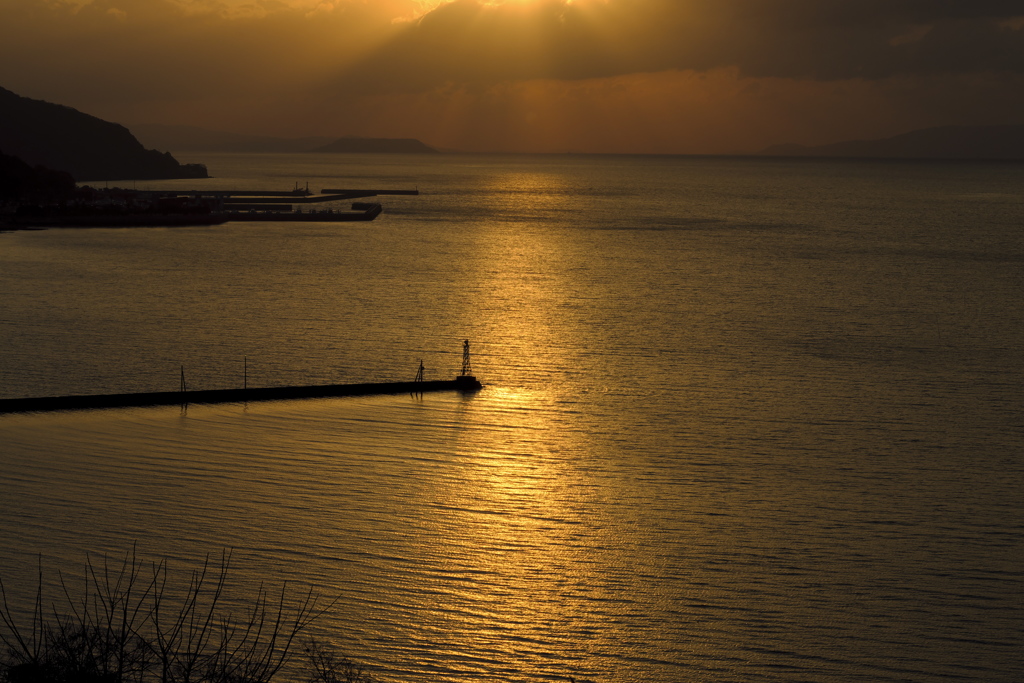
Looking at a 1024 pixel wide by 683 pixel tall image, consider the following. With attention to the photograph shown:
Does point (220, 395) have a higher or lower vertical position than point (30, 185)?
lower

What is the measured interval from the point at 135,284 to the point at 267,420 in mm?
32265

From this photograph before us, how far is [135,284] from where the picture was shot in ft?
178

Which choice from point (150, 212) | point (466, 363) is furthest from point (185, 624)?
point (150, 212)

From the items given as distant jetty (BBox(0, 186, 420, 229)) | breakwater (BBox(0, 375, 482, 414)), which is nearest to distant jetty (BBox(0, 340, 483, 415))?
breakwater (BBox(0, 375, 482, 414))

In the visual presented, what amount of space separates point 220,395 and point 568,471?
10775 millimetres

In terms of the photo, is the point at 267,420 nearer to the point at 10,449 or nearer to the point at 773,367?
the point at 10,449

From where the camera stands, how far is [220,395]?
90.4 ft

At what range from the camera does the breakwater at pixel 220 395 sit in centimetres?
2586

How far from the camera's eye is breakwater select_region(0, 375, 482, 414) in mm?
25859

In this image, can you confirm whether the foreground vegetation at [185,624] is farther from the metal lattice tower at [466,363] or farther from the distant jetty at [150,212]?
the distant jetty at [150,212]

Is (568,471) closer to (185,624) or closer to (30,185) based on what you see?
(185,624)

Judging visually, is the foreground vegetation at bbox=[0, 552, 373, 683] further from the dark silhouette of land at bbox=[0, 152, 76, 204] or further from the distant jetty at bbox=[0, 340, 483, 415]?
the dark silhouette of land at bbox=[0, 152, 76, 204]

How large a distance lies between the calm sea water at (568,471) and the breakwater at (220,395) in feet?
2.13

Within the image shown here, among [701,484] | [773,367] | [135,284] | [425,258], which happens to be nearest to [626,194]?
[425,258]
